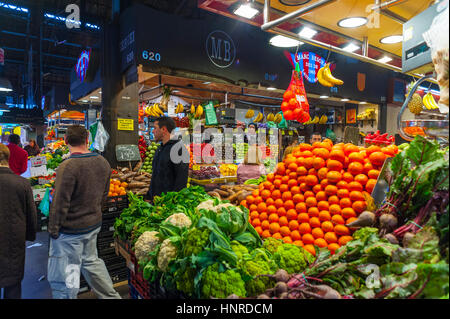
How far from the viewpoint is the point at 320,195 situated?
182 centimetres

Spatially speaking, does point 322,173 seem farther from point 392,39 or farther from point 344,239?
point 392,39

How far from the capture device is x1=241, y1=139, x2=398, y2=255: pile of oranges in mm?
1673

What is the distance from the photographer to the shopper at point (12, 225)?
8.84ft

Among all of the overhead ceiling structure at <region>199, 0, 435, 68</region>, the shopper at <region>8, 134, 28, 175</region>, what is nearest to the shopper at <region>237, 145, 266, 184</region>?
the overhead ceiling structure at <region>199, 0, 435, 68</region>

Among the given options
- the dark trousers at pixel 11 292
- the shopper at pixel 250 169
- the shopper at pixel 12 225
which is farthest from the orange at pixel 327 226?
the shopper at pixel 250 169

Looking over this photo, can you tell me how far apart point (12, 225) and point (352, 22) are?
439cm

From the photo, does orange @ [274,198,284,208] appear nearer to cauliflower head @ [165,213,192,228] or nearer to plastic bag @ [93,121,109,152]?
cauliflower head @ [165,213,192,228]

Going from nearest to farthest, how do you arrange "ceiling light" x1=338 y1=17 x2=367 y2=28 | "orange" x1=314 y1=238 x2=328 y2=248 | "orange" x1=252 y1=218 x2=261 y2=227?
1. "orange" x1=314 y1=238 x2=328 y2=248
2. "orange" x1=252 y1=218 x2=261 y2=227
3. "ceiling light" x1=338 y1=17 x2=367 y2=28

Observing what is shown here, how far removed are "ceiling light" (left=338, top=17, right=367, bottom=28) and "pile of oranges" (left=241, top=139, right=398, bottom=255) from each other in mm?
2056

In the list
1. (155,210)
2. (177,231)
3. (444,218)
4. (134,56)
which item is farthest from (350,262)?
(134,56)

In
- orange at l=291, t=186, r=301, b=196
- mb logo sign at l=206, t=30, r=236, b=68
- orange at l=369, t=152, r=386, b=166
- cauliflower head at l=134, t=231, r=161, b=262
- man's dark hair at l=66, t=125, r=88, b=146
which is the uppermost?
mb logo sign at l=206, t=30, r=236, b=68

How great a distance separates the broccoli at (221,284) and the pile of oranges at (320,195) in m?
0.62

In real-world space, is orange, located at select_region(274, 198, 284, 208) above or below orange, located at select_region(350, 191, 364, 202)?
below
